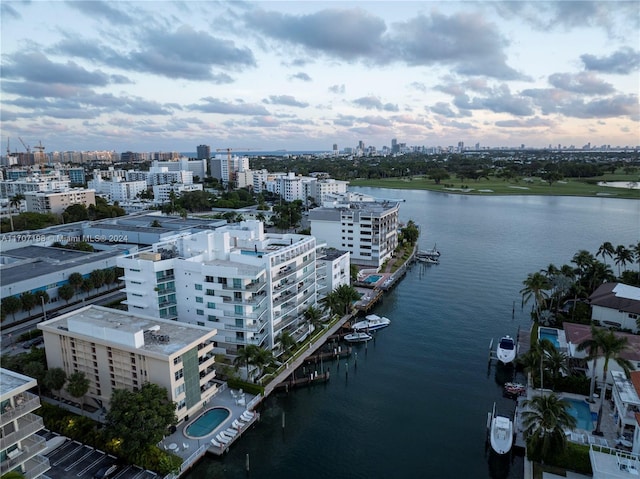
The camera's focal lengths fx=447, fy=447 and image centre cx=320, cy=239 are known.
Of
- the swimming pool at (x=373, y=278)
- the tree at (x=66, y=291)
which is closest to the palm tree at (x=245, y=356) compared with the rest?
the tree at (x=66, y=291)

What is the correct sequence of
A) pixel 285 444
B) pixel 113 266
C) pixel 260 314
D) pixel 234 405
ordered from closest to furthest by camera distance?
pixel 285 444 → pixel 234 405 → pixel 260 314 → pixel 113 266

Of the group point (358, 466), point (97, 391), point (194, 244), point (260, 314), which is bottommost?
point (358, 466)

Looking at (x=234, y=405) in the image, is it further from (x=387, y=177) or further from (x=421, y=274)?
(x=387, y=177)

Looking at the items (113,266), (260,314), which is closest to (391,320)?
(260,314)

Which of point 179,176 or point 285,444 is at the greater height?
point 179,176

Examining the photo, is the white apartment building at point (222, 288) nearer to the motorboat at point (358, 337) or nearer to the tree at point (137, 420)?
the motorboat at point (358, 337)

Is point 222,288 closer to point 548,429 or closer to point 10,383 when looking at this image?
point 10,383
